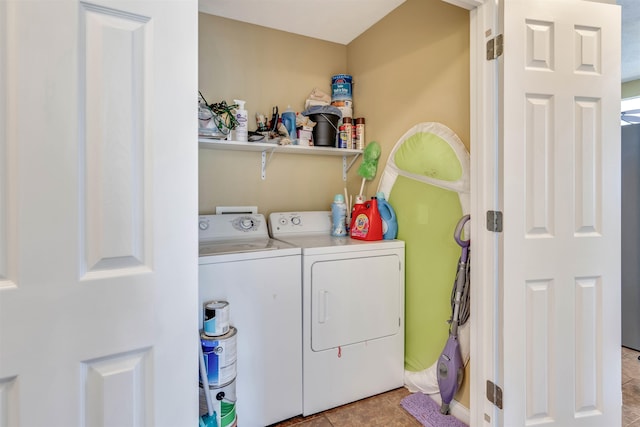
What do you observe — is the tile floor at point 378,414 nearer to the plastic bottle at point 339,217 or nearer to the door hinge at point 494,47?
the plastic bottle at point 339,217

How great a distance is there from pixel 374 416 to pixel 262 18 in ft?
8.93

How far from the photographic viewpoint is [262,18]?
92.5 inches

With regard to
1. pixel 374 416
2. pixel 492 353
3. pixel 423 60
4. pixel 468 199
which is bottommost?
pixel 374 416

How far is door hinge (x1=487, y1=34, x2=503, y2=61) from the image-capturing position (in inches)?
56.6

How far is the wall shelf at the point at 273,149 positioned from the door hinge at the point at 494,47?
1.17 meters

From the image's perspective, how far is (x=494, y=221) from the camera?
1471 millimetres

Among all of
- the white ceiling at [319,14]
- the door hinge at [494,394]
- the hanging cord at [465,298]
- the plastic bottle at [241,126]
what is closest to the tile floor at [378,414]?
the door hinge at [494,394]

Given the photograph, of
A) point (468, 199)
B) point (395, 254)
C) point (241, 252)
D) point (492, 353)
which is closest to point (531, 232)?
point (468, 199)

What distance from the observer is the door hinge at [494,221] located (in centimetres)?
145

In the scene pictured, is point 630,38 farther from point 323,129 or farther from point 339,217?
point 339,217

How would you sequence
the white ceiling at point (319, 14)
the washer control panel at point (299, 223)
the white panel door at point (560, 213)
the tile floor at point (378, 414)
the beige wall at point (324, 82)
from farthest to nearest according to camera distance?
the washer control panel at point (299, 223) → the white ceiling at point (319, 14) → the beige wall at point (324, 82) → the tile floor at point (378, 414) → the white panel door at point (560, 213)

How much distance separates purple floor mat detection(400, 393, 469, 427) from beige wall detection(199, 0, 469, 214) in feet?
4.61

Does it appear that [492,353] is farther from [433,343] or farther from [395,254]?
[395,254]

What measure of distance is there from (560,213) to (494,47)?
2.64 feet
